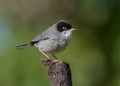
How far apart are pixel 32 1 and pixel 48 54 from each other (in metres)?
7.39

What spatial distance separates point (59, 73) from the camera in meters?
6.98

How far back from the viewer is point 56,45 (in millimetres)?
8336

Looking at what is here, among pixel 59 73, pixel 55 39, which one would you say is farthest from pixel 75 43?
pixel 59 73

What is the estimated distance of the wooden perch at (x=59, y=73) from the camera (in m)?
6.80

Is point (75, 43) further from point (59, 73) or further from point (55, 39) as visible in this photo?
point (59, 73)

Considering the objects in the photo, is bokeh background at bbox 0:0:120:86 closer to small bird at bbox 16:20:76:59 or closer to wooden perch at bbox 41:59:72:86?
small bird at bbox 16:20:76:59

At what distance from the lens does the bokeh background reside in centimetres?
1376

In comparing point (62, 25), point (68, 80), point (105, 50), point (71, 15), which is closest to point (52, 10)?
point (71, 15)

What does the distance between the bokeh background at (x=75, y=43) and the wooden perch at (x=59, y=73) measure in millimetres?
5837

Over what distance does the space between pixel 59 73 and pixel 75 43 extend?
7626 millimetres

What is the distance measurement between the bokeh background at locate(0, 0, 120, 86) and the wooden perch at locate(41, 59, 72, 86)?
230 inches

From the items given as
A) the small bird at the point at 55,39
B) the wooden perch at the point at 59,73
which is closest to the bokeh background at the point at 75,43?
the small bird at the point at 55,39

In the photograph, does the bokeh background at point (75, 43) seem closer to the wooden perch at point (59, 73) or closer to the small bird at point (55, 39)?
the small bird at point (55, 39)

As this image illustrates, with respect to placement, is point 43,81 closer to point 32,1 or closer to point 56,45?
point 32,1
